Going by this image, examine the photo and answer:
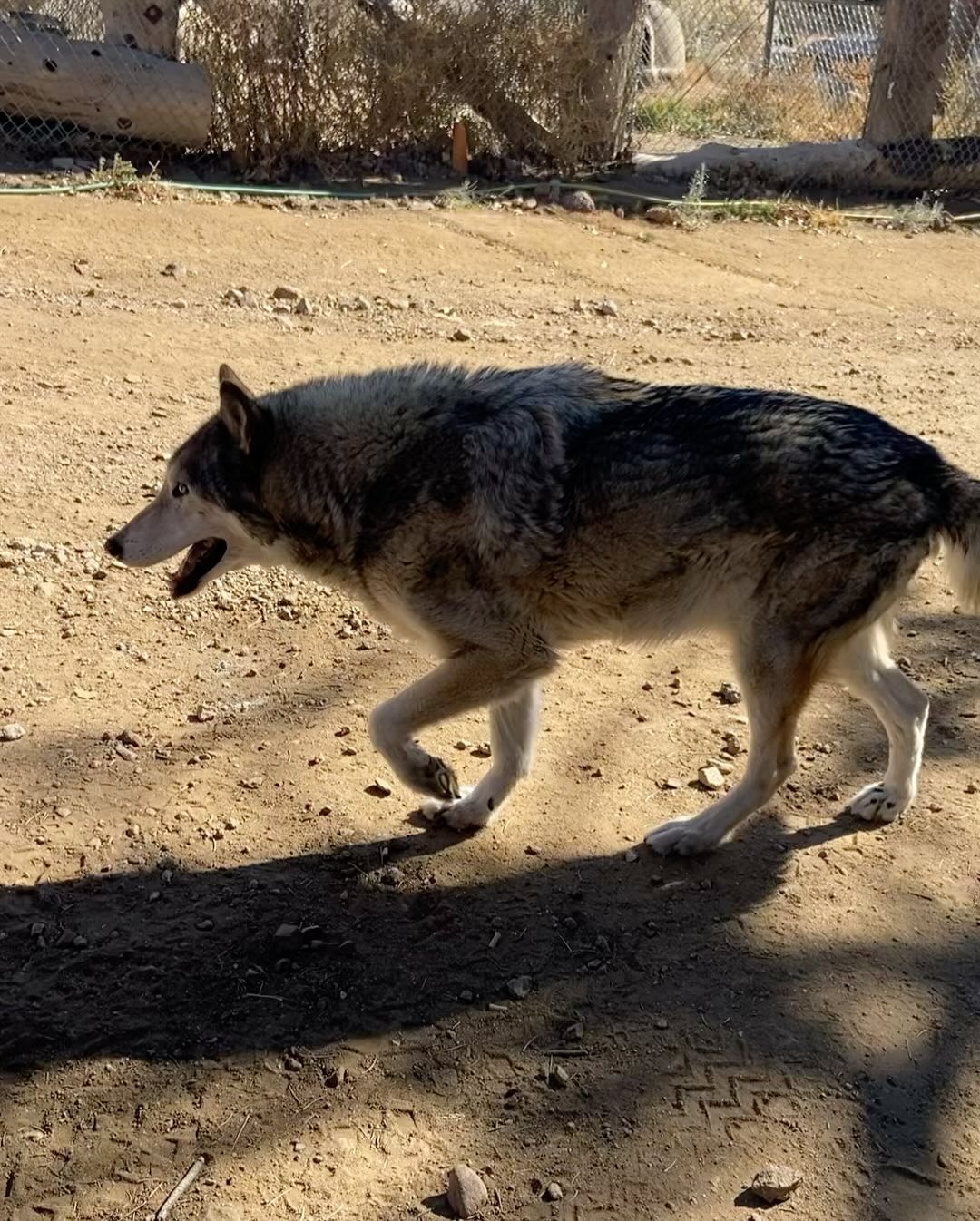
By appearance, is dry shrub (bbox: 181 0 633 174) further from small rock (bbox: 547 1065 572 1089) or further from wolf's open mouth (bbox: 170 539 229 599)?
small rock (bbox: 547 1065 572 1089)

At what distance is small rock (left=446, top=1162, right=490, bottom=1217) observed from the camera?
3117 mm

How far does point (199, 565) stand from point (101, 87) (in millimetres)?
8660

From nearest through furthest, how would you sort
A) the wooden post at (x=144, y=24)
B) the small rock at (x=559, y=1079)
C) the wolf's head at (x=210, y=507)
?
the small rock at (x=559, y=1079) → the wolf's head at (x=210, y=507) → the wooden post at (x=144, y=24)

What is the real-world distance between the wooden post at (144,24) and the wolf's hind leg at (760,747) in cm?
1022

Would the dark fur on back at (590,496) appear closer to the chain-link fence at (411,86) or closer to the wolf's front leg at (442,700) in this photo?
the wolf's front leg at (442,700)

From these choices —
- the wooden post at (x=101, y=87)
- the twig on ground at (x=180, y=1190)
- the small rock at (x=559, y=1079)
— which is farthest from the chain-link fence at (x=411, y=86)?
the twig on ground at (x=180, y=1190)

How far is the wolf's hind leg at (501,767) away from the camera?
4.54 m

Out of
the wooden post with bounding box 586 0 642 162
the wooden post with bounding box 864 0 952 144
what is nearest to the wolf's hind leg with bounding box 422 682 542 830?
the wooden post with bounding box 586 0 642 162

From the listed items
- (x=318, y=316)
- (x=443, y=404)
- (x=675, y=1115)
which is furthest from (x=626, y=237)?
(x=675, y=1115)

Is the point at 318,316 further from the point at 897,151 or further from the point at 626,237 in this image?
the point at 897,151

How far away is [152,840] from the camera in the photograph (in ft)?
14.1

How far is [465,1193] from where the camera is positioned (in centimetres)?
312

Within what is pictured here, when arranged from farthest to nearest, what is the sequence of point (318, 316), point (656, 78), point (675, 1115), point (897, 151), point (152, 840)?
point (656, 78) → point (897, 151) → point (318, 316) → point (152, 840) → point (675, 1115)

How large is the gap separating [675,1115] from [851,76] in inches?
664
